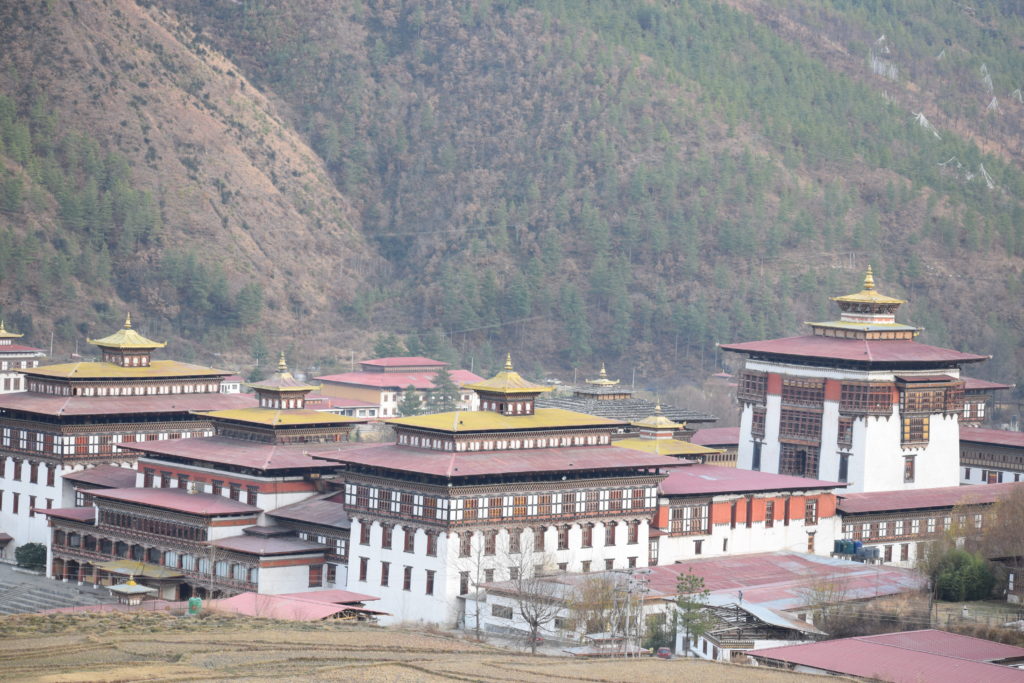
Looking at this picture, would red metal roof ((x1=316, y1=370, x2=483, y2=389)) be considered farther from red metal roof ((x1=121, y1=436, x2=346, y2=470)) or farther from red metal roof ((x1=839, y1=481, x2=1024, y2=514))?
red metal roof ((x1=121, y1=436, x2=346, y2=470))

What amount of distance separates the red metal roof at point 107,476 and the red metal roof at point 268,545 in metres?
11.9

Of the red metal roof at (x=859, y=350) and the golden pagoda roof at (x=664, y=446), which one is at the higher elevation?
the red metal roof at (x=859, y=350)

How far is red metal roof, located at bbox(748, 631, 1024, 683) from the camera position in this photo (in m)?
76.2

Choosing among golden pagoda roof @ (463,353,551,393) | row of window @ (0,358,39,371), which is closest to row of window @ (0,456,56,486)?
golden pagoda roof @ (463,353,551,393)

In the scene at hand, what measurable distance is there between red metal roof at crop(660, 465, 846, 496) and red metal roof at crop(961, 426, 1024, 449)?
64.9 feet

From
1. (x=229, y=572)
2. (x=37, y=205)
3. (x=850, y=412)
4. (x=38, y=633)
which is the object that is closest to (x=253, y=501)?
(x=229, y=572)

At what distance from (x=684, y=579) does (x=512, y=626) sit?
750 centimetres

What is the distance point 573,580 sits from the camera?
313 feet

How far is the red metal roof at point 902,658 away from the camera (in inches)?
3000

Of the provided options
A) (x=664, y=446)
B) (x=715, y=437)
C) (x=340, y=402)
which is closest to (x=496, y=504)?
(x=664, y=446)

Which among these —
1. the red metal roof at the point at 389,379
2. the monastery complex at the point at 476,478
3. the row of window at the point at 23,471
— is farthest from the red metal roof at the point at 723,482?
the red metal roof at the point at 389,379

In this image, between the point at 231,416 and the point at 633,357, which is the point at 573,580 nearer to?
the point at 231,416

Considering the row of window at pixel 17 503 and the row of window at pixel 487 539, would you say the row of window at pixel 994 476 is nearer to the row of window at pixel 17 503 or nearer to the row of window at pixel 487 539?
the row of window at pixel 487 539

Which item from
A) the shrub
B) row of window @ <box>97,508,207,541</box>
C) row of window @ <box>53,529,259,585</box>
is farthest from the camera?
the shrub
